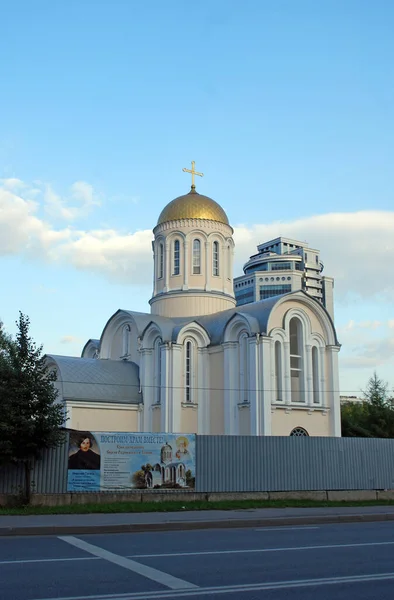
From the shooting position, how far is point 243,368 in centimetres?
3366

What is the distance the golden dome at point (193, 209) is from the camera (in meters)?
40.1

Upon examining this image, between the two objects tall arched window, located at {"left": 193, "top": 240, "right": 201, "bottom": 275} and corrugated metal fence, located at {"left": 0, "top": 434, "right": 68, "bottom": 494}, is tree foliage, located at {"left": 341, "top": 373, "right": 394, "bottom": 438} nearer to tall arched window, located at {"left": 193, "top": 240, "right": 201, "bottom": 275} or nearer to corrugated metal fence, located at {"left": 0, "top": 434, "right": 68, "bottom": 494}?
tall arched window, located at {"left": 193, "top": 240, "right": 201, "bottom": 275}

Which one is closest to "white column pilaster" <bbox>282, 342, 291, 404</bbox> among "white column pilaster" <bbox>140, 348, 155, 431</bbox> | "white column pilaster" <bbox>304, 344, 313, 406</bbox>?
"white column pilaster" <bbox>304, 344, 313, 406</bbox>

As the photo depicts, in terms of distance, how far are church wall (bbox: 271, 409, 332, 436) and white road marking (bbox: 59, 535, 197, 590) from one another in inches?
795

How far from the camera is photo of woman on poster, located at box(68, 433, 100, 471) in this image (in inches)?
793

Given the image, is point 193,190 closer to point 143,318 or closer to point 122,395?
point 143,318

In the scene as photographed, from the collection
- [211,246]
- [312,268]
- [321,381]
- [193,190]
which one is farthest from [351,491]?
[312,268]

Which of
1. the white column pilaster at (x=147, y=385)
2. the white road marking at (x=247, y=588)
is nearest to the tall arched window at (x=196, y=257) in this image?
the white column pilaster at (x=147, y=385)

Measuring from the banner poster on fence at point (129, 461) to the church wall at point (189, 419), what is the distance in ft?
41.8

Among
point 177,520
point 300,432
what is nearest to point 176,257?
point 300,432

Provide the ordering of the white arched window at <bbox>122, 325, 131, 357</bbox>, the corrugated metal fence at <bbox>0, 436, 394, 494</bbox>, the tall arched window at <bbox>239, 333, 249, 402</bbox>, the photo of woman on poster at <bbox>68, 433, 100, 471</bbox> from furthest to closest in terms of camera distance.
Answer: the white arched window at <bbox>122, 325, 131, 357</bbox>, the tall arched window at <bbox>239, 333, 249, 402</bbox>, the corrugated metal fence at <bbox>0, 436, 394, 494</bbox>, the photo of woman on poster at <bbox>68, 433, 100, 471</bbox>

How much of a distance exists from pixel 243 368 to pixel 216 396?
2.29 metres

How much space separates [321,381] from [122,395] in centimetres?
1011

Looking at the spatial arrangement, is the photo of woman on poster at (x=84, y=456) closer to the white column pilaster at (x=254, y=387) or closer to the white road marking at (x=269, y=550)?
the white road marking at (x=269, y=550)
